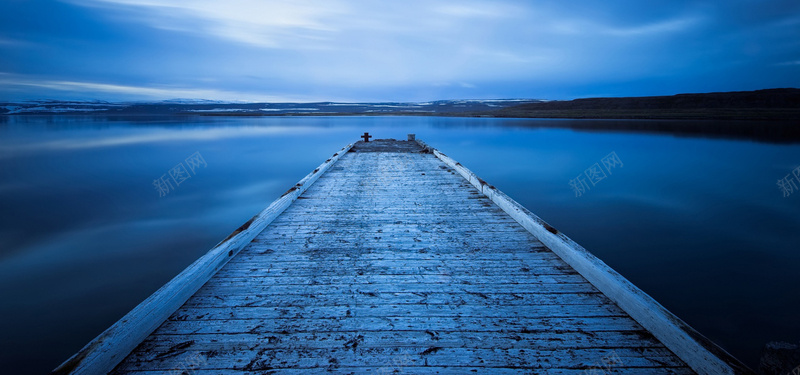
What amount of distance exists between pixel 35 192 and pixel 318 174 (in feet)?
29.0

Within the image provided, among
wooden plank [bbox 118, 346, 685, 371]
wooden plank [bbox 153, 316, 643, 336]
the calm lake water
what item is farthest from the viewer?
the calm lake water

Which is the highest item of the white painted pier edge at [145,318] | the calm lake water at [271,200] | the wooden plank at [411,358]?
the white painted pier edge at [145,318]

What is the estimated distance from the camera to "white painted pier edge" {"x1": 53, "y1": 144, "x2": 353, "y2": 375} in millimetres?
1772

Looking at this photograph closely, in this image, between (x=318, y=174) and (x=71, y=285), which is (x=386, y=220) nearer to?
(x=318, y=174)

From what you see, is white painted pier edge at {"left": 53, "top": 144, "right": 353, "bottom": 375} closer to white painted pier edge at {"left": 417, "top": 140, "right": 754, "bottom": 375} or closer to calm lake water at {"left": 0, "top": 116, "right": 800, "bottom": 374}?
calm lake water at {"left": 0, "top": 116, "right": 800, "bottom": 374}

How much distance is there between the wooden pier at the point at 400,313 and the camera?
1922 mm

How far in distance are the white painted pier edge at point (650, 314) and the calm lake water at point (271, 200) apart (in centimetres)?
191

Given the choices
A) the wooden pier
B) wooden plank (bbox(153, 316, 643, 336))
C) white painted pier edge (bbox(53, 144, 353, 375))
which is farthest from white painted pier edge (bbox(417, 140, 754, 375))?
white painted pier edge (bbox(53, 144, 353, 375))

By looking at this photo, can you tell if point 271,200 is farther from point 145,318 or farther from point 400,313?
point 400,313

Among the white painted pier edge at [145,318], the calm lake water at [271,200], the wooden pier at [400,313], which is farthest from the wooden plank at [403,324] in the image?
the calm lake water at [271,200]

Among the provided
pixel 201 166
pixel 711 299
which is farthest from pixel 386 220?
pixel 201 166

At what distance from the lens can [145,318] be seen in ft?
7.00

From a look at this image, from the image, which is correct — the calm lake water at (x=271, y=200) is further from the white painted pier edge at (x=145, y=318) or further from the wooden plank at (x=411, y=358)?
the wooden plank at (x=411, y=358)

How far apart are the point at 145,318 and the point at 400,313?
158cm
